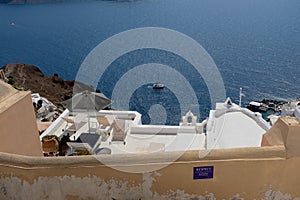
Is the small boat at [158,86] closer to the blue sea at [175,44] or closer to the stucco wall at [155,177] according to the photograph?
the blue sea at [175,44]

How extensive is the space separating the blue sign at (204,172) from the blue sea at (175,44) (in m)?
14.3

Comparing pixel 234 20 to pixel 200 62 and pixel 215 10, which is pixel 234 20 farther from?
pixel 200 62

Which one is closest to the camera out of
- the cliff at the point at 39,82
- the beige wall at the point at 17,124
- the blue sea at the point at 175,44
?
the beige wall at the point at 17,124

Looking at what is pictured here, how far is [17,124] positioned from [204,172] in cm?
308

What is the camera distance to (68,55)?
5697 cm

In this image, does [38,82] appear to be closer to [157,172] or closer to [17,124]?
[17,124]

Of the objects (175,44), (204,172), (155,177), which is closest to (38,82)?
(175,44)

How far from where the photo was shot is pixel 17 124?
5.53 m

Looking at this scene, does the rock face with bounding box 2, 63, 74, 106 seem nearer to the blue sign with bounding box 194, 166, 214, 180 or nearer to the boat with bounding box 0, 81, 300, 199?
the boat with bounding box 0, 81, 300, 199

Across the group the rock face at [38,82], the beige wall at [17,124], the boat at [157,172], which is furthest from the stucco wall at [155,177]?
the rock face at [38,82]

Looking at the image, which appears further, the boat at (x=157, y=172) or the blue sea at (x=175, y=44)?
the blue sea at (x=175, y=44)

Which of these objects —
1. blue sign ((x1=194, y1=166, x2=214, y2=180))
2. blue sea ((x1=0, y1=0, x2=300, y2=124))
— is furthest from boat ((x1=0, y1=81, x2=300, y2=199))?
A: blue sea ((x1=0, y1=0, x2=300, y2=124))

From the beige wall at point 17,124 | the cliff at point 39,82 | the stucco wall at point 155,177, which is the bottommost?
the cliff at point 39,82

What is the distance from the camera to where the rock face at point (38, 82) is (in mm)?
37469
